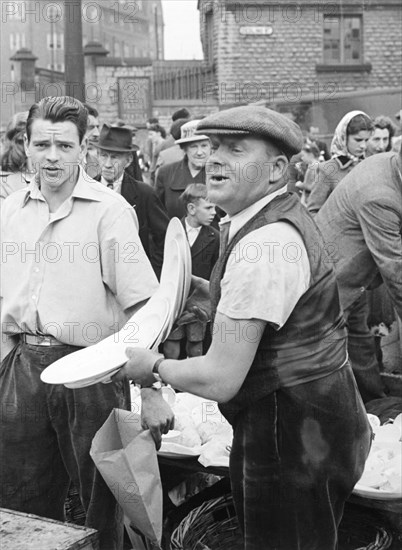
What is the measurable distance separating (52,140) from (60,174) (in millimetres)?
130

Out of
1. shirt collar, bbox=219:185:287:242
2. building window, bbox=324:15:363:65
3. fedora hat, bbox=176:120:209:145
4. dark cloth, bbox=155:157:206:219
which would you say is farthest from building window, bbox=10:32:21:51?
shirt collar, bbox=219:185:287:242

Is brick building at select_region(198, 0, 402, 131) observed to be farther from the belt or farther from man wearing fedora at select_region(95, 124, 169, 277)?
→ the belt

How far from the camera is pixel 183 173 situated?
7.53m

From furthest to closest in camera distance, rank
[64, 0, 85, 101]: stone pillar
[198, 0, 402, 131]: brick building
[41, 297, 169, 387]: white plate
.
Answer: [198, 0, 402, 131]: brick building < [64, 0, 85, 101]: stone pillar < [41, 297, 169, 387]: white plate

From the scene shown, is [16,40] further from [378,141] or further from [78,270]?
[78,270]

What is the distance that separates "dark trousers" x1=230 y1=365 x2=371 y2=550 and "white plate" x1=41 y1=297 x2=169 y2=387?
420 mm

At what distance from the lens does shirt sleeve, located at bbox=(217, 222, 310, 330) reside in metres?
2.52

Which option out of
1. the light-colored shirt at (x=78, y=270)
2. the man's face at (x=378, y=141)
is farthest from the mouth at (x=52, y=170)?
the man's face at (x=378, y=141)

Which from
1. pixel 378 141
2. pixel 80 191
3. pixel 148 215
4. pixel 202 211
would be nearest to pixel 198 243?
pixel 202 211

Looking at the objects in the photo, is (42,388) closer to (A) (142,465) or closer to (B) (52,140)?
(A) (142,465)

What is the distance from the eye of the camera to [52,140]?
3.46m

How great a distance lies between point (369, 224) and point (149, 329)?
1.99 meters

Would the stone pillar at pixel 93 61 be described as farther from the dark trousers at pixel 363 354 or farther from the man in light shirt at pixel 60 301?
the man in light shirt at pixel 60 301

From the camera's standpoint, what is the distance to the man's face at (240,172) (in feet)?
8.72
